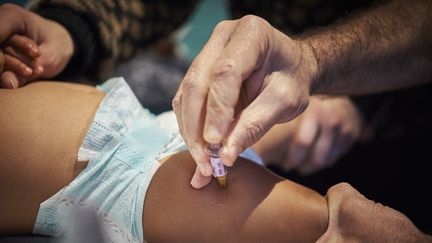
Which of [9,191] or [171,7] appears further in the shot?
[171,7]

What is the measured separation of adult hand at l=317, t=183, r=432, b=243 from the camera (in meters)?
0.66

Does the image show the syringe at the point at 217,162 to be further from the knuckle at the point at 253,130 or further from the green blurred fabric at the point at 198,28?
the green blurred fabric at the point at 198,28

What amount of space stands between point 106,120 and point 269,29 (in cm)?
31

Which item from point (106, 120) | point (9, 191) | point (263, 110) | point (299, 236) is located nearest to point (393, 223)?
point (299, 236)

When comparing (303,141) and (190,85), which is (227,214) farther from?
(303,141)

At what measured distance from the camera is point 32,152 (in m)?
0.69

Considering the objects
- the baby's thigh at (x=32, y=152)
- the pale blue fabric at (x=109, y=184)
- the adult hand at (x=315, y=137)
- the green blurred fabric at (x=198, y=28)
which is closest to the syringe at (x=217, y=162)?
the pale blue fabric at (x=109, y=184)

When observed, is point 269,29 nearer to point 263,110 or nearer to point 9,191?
point 263,110

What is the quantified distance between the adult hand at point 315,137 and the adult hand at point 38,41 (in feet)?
1.58

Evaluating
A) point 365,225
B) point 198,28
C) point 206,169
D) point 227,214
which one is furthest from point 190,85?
point 198,28

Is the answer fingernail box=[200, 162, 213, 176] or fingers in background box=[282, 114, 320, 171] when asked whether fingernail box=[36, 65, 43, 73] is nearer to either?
fingernail box=[200, 162, 213, 176]

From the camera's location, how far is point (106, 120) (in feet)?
2.37

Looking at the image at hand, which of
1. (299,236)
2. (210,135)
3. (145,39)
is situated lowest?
(299,236)

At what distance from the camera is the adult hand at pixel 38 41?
0.79 meters
